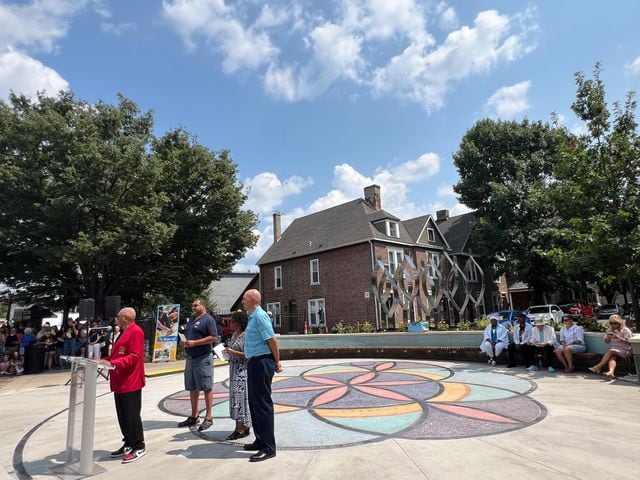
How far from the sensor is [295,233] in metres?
36.8

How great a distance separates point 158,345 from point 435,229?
25537 millimetres

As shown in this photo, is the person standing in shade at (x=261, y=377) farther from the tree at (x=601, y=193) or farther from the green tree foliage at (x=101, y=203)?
the green tree foliage at (x=101, y=203)

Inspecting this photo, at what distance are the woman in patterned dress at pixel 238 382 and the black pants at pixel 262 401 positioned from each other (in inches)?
27.8

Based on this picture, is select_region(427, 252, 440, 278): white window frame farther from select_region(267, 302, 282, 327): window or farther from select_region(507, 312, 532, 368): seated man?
select_region(507, 312, 532, 368): seated man

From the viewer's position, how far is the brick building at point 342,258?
95.8 ft

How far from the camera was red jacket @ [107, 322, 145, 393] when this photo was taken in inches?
196

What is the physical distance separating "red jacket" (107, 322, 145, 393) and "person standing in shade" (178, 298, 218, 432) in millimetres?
1008

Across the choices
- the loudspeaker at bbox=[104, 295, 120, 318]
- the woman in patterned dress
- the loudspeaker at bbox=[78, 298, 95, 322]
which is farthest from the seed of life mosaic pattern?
the loudspeaker at bbox=[104, 295, 120, 318]

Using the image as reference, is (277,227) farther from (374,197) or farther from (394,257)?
(394,257)

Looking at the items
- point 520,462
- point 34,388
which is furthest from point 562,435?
point 34,388

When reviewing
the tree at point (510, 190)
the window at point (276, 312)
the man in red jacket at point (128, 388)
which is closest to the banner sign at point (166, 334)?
the man in red jacket at point (128, 388)

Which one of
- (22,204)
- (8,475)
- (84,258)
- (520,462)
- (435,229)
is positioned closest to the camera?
(520,462)

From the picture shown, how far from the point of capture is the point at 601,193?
12328 millimetres

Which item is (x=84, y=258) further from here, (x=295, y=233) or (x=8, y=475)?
(x=295, y=233)
